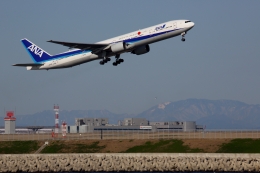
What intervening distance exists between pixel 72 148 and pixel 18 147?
7310mm

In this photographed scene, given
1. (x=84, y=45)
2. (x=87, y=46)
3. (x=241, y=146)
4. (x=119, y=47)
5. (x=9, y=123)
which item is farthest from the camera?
(x=9, y=123)

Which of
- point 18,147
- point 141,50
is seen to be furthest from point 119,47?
point 18,147

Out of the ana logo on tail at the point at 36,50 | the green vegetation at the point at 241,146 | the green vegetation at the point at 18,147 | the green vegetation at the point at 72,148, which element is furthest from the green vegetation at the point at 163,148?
the ana logo on tail at the point at 36,50

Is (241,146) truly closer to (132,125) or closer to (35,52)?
(35,52)

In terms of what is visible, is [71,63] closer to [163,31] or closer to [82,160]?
[163,31]

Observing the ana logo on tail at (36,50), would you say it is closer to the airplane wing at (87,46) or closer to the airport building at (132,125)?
the airplane wing at (87,46)

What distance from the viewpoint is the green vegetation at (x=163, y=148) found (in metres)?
62.2

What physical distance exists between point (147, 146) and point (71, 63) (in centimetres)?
2033

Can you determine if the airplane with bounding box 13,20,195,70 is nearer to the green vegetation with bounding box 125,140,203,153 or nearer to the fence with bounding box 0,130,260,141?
the fence with bounding box 0,130,260,141

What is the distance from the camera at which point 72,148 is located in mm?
66562

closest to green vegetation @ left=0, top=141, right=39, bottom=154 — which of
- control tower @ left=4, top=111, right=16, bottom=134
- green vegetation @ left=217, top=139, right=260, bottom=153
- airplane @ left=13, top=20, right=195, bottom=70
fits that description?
airplane @ left=13, top=20, right=195, bottom=70

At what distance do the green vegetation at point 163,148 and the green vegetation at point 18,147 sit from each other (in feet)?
41.5

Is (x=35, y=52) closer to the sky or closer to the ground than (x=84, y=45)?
closer to the sky

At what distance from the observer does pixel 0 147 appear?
6912cm
